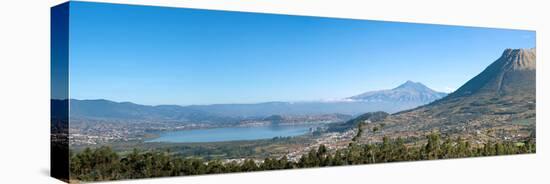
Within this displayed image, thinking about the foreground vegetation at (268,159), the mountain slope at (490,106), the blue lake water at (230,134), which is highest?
the mountain slope at (490,106)

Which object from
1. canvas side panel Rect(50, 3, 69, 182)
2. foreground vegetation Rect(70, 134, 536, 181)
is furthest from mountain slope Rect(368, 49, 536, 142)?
canvas side panel Rect(50, 3, 69, 182)

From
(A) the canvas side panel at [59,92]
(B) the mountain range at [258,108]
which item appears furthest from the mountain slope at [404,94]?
(A) the canvas side panel at [59,92]

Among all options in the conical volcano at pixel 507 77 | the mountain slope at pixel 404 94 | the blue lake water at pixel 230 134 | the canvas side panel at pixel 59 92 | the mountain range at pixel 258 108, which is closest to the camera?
the canvas side panel at pixel 59 92

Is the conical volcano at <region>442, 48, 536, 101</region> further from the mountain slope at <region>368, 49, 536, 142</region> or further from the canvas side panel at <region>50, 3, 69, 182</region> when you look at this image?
the canvas side panel at <region>50, 3, 69, 182</region>

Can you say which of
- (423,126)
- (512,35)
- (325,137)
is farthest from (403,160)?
(512,35)

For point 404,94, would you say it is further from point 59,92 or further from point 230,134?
point 59,92

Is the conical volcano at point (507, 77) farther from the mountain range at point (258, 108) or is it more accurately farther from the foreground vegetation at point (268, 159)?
the foreground vegetation at point (268, 159)

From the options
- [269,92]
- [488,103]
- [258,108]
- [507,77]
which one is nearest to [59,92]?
[258,108]
